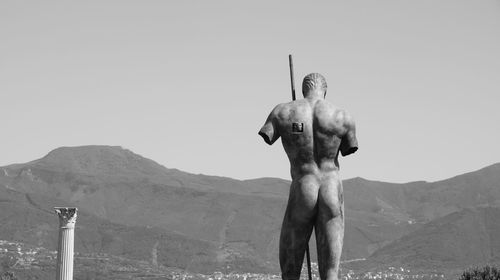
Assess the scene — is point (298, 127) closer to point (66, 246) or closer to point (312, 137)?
point (312, 137)

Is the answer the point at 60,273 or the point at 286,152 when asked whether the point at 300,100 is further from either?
the point at 60,273

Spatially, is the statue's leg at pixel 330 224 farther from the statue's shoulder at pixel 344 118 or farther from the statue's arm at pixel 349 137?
the statue's shoulder at pixel 344 118

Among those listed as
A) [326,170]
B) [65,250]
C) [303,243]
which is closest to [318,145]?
[326,170]

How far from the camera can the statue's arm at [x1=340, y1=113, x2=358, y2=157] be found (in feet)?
40.0

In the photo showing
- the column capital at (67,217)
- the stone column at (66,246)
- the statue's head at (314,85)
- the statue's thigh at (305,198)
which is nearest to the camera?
the statue's thigh at (305,198)

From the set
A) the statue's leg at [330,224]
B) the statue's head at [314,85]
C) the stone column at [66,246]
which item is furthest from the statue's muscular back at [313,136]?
the stone column at [66,246]

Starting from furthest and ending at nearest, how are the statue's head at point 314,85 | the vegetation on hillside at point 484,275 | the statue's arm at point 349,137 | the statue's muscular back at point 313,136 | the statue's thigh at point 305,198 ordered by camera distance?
the vegetation on hillside at point 484,275
the statue's head at point 314,85
the statue's arm at point 349,137
the statue's muscular back at point 313,136
the statue's thigh at point 305,198

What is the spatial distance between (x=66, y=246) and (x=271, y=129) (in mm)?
31549

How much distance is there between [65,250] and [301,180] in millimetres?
31457

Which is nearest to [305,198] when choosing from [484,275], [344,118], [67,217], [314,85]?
[344,118]

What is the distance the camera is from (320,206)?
12.0 meters

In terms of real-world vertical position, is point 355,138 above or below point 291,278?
above

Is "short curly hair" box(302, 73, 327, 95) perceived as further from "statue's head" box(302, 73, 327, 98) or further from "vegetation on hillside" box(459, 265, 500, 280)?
"vegetation on hillside" box(459, 265, 500, 280)

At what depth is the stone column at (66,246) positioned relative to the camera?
41906 mm
